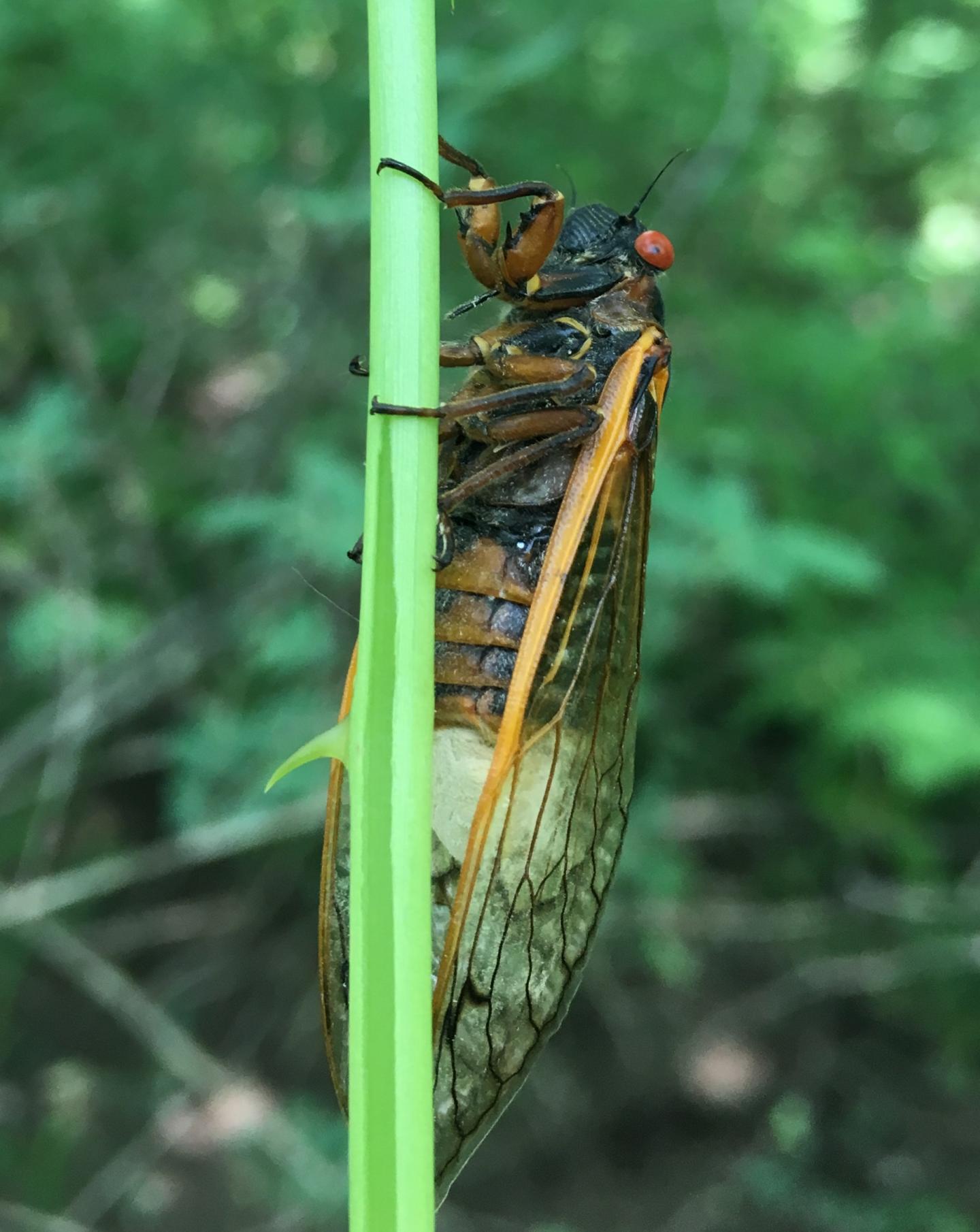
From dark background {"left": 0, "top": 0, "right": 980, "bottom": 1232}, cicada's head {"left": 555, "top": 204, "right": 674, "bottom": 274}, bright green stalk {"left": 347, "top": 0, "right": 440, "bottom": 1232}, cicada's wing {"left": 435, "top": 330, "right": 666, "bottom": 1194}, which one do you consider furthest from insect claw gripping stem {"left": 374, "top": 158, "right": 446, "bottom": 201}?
dark background {"left": 0, "top": 0, "right": 980, "bottom": 1232}

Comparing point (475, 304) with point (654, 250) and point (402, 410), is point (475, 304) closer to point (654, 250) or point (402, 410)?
point (654, 250)

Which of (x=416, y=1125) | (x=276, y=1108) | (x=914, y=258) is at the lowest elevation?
(x=416, y=1125)

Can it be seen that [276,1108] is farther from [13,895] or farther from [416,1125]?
[416,1125]

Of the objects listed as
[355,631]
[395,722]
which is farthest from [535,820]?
[355,631]

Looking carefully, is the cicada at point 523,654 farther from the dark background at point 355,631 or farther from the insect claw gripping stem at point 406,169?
the dark background at point 355,631

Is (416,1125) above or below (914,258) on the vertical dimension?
below

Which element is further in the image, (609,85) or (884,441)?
(609,85)

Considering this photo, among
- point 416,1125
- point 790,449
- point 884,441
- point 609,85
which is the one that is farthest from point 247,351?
point 416,1125

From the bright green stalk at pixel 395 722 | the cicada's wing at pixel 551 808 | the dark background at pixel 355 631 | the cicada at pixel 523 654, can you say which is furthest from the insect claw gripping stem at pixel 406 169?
the dark background at pixel 355 631
